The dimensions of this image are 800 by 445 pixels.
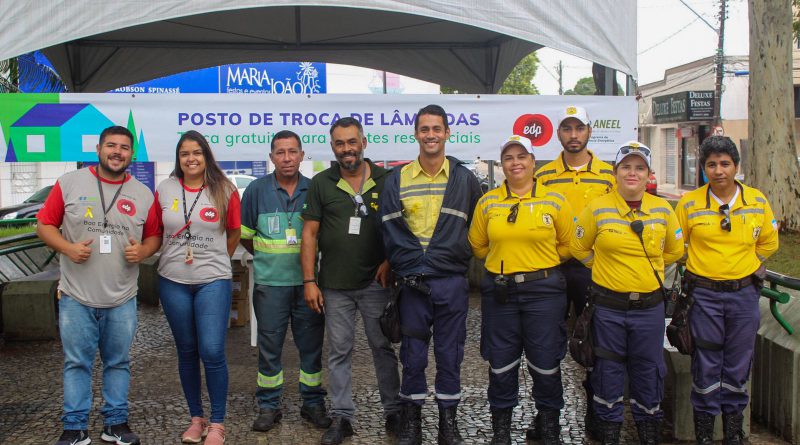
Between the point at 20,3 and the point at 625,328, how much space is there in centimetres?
451

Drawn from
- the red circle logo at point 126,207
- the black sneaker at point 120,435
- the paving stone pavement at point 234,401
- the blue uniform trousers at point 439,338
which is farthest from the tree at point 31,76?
the blue uniform trousers at point 439,338

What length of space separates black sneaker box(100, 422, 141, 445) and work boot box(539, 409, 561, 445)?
96.0 inches

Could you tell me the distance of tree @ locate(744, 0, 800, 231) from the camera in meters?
12.5

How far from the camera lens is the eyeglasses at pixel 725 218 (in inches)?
177

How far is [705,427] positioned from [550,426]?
2.91ft

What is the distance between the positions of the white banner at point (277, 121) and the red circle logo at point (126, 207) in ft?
4.60

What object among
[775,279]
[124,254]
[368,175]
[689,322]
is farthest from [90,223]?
[775,279]

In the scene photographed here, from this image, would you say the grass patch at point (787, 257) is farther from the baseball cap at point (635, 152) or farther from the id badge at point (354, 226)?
the id badge at point (354, 226)

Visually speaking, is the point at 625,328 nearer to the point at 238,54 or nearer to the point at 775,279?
the point at 775,279

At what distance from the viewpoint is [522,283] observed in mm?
4566

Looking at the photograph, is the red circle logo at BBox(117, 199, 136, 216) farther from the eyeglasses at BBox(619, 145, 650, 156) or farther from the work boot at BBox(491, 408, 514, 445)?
the eyeglasses at BBox(619, 145, 650, 156)

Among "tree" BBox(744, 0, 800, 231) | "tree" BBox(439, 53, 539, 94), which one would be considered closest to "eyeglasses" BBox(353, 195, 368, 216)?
"tree" BBox(744, 0, 800, 231)

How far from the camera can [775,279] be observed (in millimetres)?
4859

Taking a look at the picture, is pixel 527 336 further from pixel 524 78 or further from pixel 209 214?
pixel 524 78
